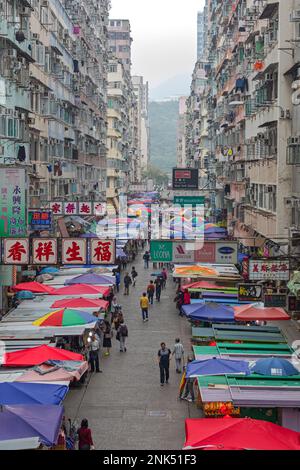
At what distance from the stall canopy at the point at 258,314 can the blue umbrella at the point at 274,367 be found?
628cm

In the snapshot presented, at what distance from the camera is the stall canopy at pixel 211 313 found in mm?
25656

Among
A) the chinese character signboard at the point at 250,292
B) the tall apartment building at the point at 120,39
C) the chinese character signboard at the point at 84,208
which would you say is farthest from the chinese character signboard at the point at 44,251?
→ the tall apartment building at the point at 120,39

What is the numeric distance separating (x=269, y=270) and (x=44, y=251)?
6377 mm

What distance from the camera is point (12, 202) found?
28.1 metres

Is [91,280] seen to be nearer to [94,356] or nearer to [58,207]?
[94,356]

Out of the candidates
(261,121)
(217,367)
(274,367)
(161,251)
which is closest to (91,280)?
(161,251)

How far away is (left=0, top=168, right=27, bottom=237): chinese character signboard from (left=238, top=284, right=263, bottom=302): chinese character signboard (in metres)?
8.91

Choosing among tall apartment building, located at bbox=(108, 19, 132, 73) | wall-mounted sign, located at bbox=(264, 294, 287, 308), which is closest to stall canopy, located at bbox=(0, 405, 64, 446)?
wall-mounted sign, located at bbox=(264, 294, 287, 308)

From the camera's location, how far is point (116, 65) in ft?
317

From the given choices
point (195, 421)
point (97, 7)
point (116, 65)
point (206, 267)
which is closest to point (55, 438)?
point (195, 421)

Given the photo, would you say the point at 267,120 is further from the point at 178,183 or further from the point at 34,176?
the point at 178,183

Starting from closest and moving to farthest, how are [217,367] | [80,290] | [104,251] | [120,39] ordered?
1. [217,367]
2. [104,251]
3. [80,290]
4. [120,39]

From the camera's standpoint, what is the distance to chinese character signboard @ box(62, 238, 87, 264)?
24562 millimetres

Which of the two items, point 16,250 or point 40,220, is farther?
point 40,220
